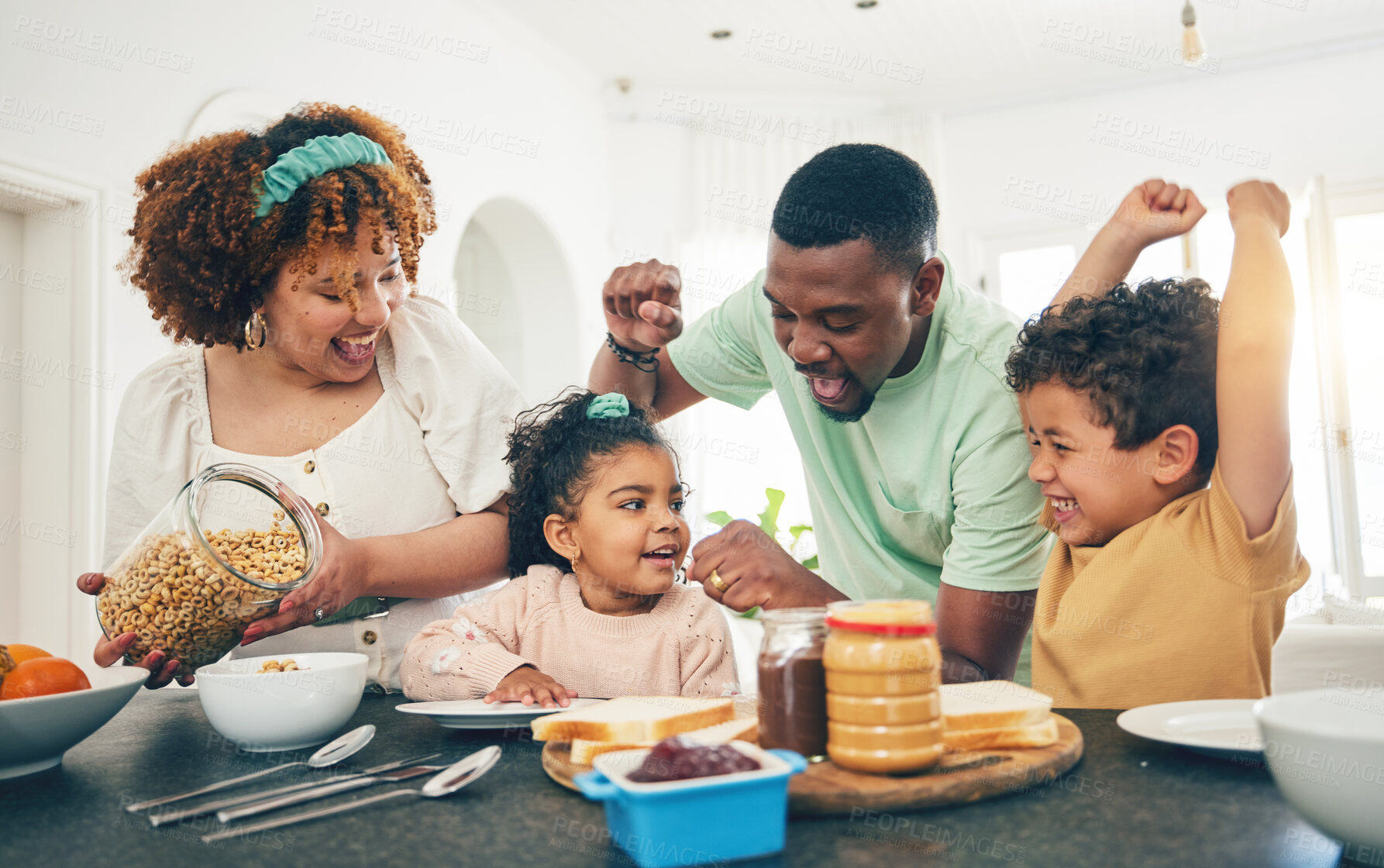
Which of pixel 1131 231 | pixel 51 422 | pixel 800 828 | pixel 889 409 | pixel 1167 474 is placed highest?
pixel 1131 231

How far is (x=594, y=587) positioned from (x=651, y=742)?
73 cm

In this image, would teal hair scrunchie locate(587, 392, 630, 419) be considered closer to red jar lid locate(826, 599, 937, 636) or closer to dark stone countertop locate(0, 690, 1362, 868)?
dark stone countertop locate(0, 690, 1362, 868)

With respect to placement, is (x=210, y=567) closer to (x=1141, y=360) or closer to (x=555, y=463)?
(x=555, y=463)

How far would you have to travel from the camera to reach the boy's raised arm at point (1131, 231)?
1452 millimetres

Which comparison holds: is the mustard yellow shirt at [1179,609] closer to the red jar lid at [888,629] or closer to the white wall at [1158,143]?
the red jar lid at [888,629]

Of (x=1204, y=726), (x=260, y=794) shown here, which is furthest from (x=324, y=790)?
(x=1204, y=726)

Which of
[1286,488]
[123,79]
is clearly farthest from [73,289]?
[1286,488]

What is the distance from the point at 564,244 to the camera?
5.38 m

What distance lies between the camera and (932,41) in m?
5.13

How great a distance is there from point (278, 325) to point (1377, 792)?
1.48m

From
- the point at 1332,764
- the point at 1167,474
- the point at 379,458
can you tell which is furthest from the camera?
the point at 379,458

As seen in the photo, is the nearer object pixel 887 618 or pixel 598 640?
pixel 887 618

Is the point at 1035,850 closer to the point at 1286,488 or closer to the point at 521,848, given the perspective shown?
the point at 521,848

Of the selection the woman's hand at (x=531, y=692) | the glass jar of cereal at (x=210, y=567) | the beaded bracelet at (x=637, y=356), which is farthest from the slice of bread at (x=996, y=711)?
the beaded bracelet at (x=637, y=356)
